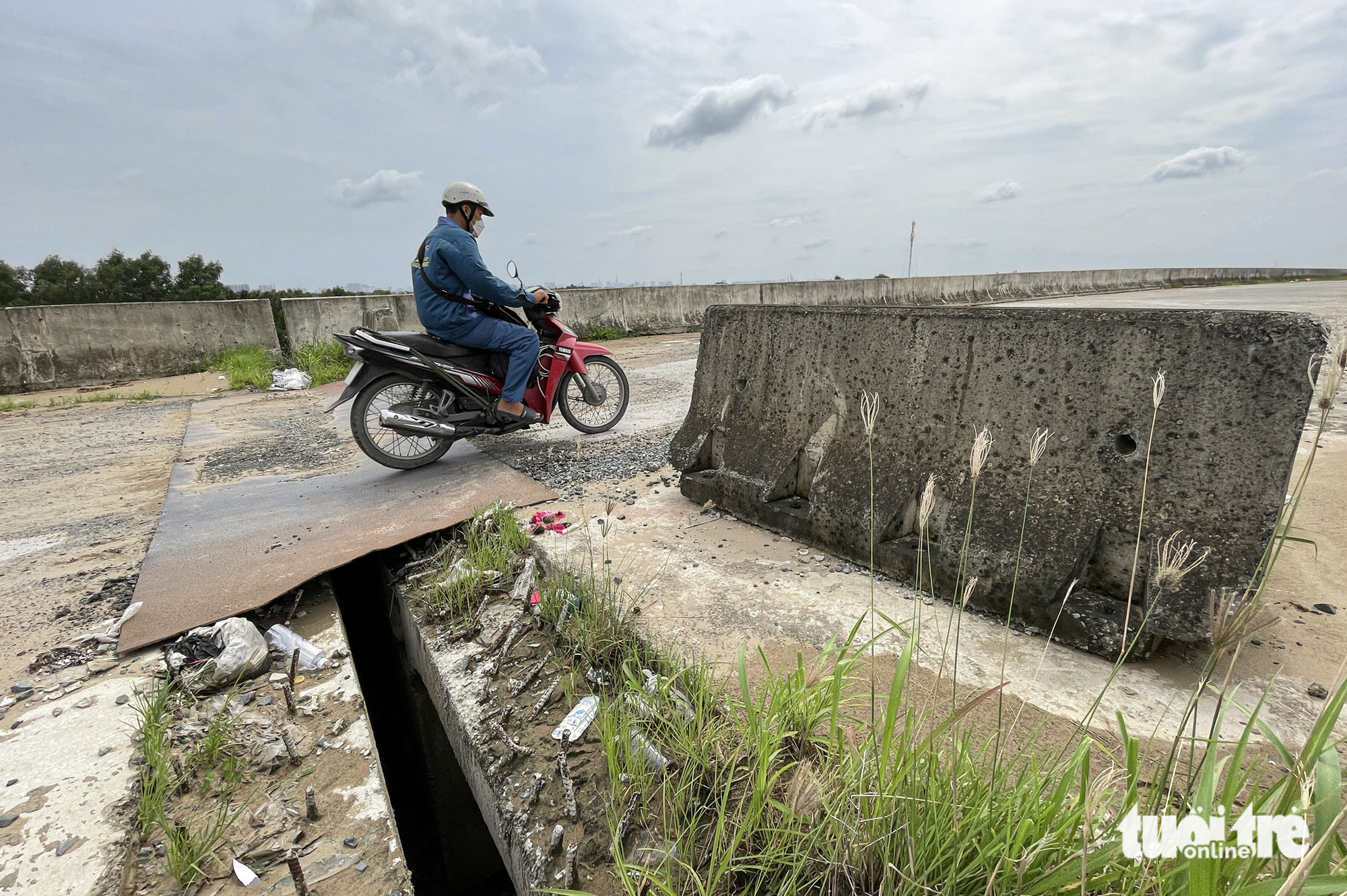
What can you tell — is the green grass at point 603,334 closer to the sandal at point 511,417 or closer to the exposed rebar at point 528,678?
the sandal at point 511,417

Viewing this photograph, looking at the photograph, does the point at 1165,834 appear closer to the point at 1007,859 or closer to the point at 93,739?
the point at 1007,859

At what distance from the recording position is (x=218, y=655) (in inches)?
90.6

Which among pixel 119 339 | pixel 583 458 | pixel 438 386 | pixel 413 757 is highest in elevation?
pixel 119 339

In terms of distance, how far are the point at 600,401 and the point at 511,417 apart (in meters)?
0.83

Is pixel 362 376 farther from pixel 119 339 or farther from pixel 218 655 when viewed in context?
pixel 119 339

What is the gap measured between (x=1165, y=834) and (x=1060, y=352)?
169cm

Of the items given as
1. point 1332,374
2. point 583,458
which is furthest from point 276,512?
point 1332,374

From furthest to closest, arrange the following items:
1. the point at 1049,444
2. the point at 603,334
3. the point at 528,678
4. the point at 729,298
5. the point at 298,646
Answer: the point at 729,298 < the point at 603,334 < the point at 298,646 < the point at 1049,444 < the point at 528,678

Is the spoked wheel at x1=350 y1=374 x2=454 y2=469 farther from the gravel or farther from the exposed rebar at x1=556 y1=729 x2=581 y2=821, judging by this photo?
the exposed rebar at x1=556 y1=729 x2=581 y2=821

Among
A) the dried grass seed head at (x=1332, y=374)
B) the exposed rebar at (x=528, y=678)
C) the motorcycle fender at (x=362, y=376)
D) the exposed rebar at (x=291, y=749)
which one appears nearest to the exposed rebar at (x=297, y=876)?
the exposed rebar at (x=291, y=749)

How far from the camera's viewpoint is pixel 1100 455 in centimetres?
211

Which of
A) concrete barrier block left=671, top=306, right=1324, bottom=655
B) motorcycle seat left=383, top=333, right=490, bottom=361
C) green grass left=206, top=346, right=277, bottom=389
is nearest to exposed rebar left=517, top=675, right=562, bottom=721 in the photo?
concrete barrier block left=671, top=306, right=1324, bottom=655

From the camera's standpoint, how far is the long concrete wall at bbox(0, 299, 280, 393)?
8.23 metres

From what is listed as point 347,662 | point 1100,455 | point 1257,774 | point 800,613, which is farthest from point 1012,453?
point 347,662
